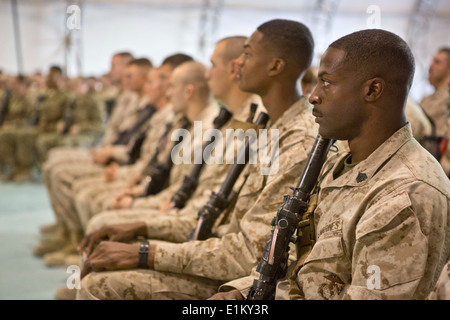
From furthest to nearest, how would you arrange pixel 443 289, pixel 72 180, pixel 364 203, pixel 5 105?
pixel 5 105 → pixel 72 180 → pixel 364 203 → pixel 443 289

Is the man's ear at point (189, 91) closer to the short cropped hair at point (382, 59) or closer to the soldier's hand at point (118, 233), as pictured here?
the soldier's hand at point (118, 233)

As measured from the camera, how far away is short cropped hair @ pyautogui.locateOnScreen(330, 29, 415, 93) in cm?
139

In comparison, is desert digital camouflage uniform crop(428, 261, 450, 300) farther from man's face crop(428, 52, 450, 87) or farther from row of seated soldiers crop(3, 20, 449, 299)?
man's face crop(428, 52, 450, 87)

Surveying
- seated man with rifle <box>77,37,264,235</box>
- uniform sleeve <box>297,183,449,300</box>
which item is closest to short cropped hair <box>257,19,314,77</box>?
seated man with rifle <box>77,37,264,235</box>

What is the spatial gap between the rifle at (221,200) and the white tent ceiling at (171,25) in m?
9.96

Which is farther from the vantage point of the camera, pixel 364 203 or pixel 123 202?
pixel 123 202

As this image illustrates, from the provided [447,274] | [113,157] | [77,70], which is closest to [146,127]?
[113,157]

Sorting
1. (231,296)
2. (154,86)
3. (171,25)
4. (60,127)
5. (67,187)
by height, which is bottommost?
(67,187)

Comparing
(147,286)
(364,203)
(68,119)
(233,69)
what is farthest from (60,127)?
(364,203)

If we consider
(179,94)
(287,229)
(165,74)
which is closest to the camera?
(287,229)

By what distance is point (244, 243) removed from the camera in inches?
72.6

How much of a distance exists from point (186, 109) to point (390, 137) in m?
2.15

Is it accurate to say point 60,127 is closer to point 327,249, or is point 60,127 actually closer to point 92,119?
point 92,119

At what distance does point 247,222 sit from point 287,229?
302 millimetres
